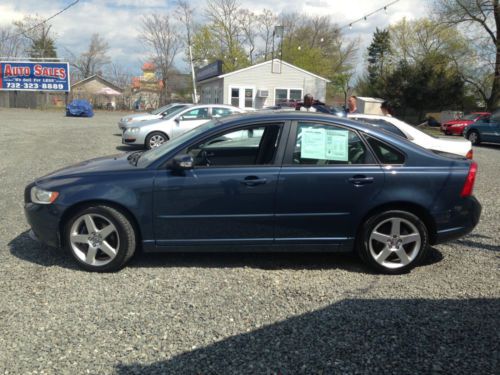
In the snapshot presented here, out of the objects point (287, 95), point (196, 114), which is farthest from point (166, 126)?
point (287, 95)

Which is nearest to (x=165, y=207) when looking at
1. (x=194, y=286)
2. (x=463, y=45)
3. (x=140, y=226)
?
(x=140, y=226)

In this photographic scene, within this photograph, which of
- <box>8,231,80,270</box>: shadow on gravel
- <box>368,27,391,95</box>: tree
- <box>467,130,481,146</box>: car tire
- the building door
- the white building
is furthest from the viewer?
<box>368,27,391,95</box>: tree

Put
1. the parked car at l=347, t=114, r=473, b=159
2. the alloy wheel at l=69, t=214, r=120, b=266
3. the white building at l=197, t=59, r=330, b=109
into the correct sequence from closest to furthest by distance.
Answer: the alloy wheel at l=69, t=214, r=120, b=266 → the parked car at l=347, t=114, r=473, b=159 → the white building at l=197, t=59, r=330, b=109

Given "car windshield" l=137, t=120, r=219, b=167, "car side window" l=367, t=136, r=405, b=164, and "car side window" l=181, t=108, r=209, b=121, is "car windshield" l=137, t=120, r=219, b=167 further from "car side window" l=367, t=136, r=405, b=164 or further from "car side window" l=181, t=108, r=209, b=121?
"car side window" l=181, t=108, r=209, b=121

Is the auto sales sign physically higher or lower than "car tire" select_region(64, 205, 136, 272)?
higher

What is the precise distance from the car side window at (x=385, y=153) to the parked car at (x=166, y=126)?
8.75 meters

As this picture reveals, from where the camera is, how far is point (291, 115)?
14.4 ft

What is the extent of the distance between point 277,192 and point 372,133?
3.63 feet

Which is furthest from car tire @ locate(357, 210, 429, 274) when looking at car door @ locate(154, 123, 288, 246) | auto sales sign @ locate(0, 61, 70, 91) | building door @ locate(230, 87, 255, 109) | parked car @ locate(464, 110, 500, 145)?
auto sales sign @ locate(0, 61, 70, 91)

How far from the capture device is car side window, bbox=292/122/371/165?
4.25m

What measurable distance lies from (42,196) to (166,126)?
886cm

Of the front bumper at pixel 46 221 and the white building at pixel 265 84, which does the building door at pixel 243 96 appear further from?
the front bumper at pixel 46 221

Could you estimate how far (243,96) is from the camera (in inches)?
1347

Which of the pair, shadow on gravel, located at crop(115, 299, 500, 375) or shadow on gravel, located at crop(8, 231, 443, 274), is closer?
shadow on gravel, located at crop(115, 299, 500, 375)
